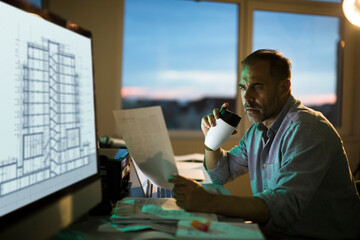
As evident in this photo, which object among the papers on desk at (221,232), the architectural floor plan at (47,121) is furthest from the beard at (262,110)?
the architectural floor plan at (47,121)

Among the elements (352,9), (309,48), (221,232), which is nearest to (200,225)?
(221,232)

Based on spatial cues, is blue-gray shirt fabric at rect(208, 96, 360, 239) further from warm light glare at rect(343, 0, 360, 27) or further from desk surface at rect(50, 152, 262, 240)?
warm light glare at rect(343, 0, 360, 27)

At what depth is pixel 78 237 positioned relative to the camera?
64cm

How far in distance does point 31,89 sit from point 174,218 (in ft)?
1.41

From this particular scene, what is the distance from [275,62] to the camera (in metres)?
1.19

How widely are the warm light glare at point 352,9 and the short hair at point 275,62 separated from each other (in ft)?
1.58

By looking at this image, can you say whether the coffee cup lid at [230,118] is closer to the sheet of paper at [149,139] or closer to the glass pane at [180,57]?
the sheet of paper at [149,139]

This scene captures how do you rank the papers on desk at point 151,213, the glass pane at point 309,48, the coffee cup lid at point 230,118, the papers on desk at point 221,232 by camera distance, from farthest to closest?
the glass pane at point 309,48 → the coffee cup lid at point 230,118 → the papers on desk at point 151,213 → the papers on desk at point 221,232

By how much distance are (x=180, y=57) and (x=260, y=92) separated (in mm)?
1787

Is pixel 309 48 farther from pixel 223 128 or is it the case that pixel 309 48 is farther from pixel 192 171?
pixel 223 128

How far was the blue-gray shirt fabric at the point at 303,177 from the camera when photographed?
2.66 feet

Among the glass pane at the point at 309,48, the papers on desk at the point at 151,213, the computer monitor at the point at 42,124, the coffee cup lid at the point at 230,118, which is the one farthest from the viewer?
the glass pane at the point at 309,48

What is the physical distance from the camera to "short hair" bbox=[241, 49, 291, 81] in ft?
3.90

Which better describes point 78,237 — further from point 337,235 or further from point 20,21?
point 337,235
